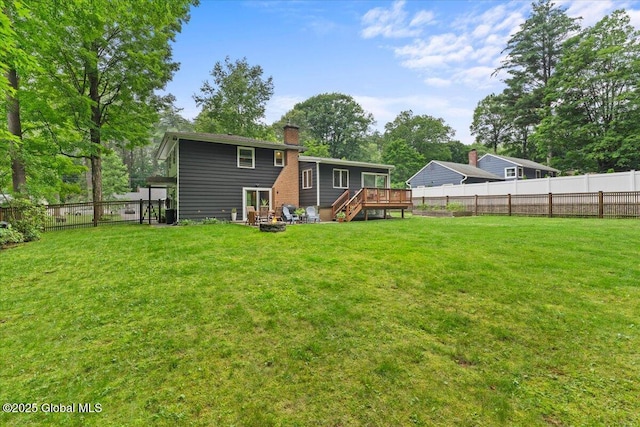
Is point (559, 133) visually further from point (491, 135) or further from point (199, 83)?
point (199, 83)

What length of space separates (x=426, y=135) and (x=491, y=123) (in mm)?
9813

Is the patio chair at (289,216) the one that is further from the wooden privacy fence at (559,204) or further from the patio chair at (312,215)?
the wooden privacy fence at (559,204)

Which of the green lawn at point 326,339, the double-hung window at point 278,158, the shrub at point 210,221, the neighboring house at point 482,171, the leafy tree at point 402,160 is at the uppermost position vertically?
the leafy tree at point 402,160

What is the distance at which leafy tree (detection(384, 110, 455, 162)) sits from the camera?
4934 cm

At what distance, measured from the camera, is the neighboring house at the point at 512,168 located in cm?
3170

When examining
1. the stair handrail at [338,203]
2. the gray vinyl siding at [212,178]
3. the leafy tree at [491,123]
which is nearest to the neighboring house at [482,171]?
the leafy tree at [491,123]

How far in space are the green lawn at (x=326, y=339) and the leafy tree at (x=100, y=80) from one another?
10.2 m

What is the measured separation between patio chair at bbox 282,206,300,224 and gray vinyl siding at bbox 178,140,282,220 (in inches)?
81.9

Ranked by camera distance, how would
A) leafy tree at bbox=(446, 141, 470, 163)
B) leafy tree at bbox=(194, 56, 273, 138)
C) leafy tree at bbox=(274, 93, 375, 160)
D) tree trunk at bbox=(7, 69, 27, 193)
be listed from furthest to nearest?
leafy tree at bbox=(446, 141, 470, 163) → leafy tree at bbox=(274, 93, 375, 160) → leafy tree at bbox=(194, 56, 273, 138) → tree trunk at bbox=(7, 69, 27, 193)

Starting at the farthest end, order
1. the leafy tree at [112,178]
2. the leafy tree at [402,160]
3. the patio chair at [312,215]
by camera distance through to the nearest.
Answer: the leafy tree at [402,160] → the leafy tree at [112,178] → the patio chair at [312,215]

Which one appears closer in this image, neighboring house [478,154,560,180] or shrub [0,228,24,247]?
shrub [0,228,24,247]

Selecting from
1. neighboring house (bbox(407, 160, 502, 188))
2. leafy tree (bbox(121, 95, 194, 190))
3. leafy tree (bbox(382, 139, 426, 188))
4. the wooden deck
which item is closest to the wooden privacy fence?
the wooden deck

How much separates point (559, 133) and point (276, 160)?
1003 inches

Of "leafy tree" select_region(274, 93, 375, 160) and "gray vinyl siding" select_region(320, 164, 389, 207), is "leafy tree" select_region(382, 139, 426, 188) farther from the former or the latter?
"gray vinyl siding" select_region(320, 164, 389, 207)
